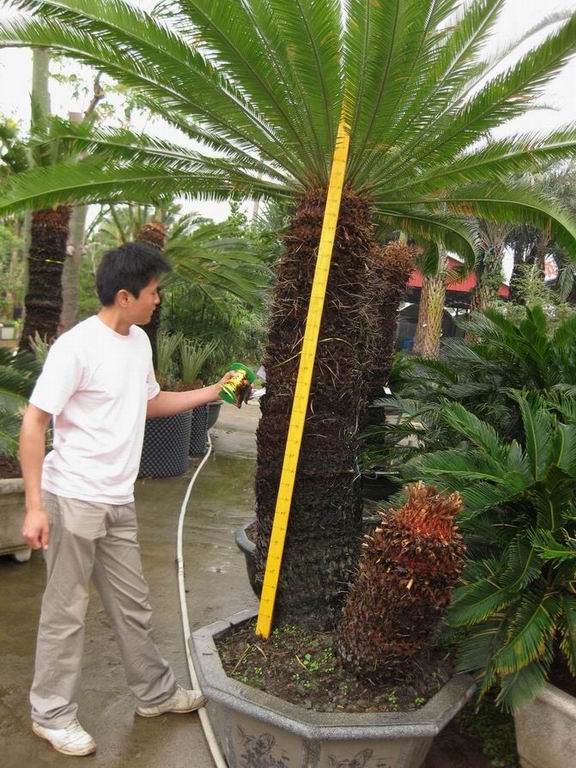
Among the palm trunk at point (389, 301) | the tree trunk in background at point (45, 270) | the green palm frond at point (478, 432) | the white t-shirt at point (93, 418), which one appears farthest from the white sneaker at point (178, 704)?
the tree trunk in background at point (45, 270)

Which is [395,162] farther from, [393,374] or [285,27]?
[393,374]

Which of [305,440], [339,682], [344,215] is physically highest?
[344,215]

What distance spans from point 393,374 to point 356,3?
3670 mm

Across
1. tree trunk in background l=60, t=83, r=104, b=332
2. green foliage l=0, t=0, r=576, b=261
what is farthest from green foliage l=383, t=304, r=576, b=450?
tree trunk in background l=60, t=83, r=104, b=332

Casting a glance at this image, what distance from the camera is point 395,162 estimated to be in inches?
137

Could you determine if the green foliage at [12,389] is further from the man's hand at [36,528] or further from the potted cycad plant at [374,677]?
the potted cycad plant at [374,677]

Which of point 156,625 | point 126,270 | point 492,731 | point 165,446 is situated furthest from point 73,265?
point 492,731

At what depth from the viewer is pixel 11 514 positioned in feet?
14.4

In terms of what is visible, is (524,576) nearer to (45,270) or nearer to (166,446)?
(166,446)

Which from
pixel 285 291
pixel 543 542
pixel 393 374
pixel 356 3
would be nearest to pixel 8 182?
pixel 285 291

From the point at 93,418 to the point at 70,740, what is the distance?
131 cm

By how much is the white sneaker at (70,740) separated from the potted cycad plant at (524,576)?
5.11ft

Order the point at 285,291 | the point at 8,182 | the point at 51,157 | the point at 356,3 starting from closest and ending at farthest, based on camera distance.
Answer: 1. the point at 356,3
2. the point at 285,291
3. the point at 8,182
4. the point at 51,157

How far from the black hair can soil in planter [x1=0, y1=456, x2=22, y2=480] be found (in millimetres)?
2588
